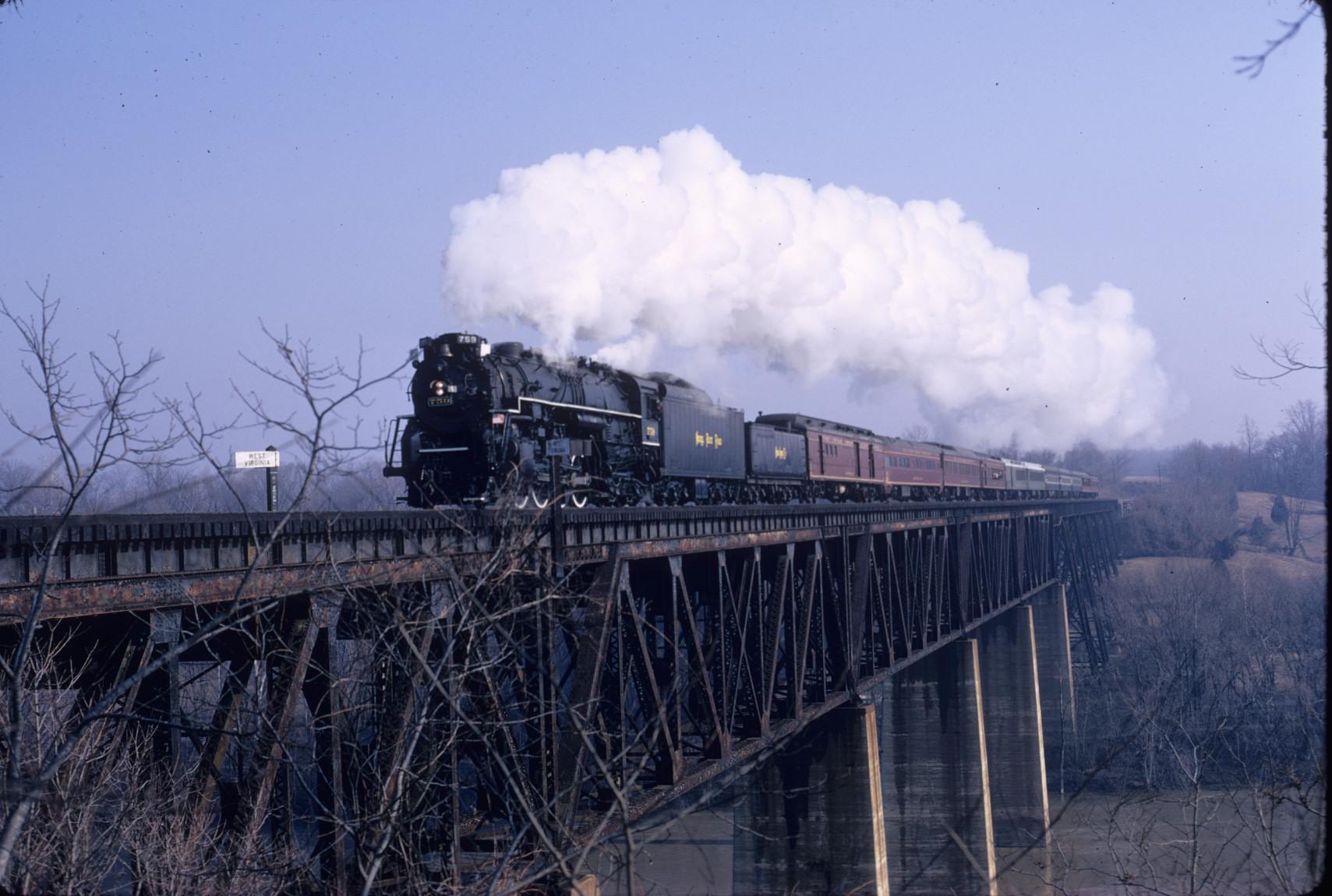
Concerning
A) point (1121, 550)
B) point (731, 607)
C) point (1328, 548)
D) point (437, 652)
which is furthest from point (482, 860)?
point (1121, 550)

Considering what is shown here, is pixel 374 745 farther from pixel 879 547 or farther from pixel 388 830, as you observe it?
pixel 879 547

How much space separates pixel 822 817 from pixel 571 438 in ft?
36.3

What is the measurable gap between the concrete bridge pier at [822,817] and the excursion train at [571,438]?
6841mm

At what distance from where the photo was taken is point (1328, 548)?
180 inches

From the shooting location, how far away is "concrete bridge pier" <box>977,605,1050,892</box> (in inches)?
1721

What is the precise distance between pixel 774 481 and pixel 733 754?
17754mm

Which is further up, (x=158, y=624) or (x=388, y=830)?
(x=158, y=624)

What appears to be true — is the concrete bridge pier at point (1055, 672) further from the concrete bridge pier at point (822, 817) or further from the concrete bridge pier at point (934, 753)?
the concrete bridge pier at point (822, 817)

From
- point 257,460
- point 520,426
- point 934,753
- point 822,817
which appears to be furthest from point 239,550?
point 934,753

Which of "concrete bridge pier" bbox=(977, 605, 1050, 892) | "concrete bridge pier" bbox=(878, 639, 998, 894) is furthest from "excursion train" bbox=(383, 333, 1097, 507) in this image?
"concrete bridge pier" bbox=(977, 605, 1050, 892)

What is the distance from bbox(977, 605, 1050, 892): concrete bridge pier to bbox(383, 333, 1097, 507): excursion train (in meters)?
16.5

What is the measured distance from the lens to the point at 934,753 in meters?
37.7

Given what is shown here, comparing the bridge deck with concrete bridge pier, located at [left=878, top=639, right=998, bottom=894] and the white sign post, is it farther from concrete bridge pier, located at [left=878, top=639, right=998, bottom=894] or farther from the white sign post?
concrete bridge pier, located at [left=878, top=639, right=998, bottom=894]

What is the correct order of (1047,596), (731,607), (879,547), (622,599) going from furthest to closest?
1. (1047,596)
2. (879,547)
3. (731,607)
4. (622,599)
